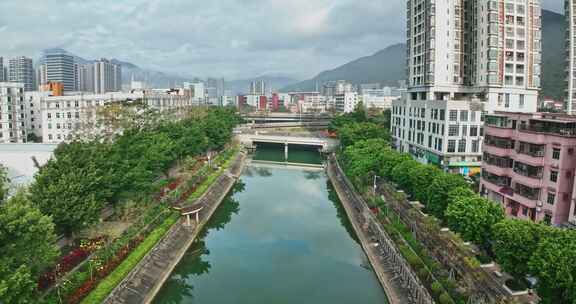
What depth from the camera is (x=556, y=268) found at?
10422mm

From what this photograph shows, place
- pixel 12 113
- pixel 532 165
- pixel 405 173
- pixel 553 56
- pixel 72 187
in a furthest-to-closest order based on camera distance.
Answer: pixel 553 56
pixel 12 113
pixel 405 173
pixel 532 165
pixel 72 187

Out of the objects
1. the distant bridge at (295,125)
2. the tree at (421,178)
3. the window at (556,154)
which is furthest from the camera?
the distant bridge at (295,125)

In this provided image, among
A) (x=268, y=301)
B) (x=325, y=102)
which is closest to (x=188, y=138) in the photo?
(x=268, y=301)

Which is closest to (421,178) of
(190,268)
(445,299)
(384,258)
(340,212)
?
(384,258)

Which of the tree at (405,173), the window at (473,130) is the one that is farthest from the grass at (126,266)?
the window at (473,130)

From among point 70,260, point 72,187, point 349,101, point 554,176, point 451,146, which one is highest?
point 349,101

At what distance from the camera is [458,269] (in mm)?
15414

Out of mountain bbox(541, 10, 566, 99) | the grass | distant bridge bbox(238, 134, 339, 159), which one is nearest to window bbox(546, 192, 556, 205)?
the grass

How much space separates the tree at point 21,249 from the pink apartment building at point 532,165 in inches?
752

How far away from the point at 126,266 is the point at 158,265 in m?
1.87

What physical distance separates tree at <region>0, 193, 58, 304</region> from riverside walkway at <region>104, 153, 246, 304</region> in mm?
3143

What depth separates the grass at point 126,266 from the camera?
13680 mm

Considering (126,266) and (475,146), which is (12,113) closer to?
(126,266)

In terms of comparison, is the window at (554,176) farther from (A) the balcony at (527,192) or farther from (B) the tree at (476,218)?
(B) the tree at (476,218)
